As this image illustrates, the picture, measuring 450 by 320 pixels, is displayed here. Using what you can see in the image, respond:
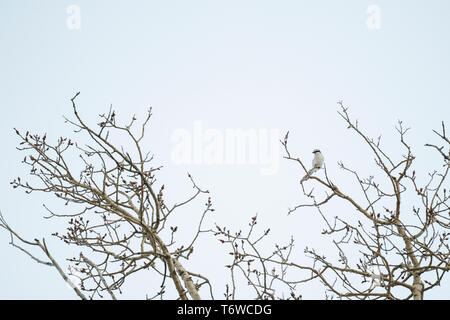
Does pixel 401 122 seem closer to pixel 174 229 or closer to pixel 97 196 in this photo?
pixel 174 229

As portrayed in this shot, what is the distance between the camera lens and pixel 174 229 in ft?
16.4
